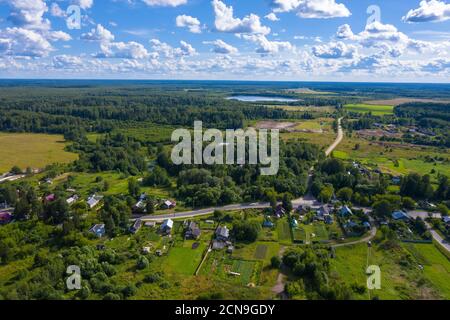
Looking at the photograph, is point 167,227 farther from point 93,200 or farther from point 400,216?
point 400,216

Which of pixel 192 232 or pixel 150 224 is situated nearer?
pixel 192 232

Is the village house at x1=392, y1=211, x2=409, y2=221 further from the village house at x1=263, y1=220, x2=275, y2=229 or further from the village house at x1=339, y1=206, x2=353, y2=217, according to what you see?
the village house at x1=263, y1=220, x2=275, y2=229

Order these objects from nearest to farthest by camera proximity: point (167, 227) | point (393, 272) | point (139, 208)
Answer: point (393, 272)
point (167, 227)
point (139, 208)

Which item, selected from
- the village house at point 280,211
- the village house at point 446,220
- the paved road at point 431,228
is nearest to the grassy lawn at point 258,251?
the village house at point 280,211

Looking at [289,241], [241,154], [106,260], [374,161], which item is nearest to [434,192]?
[374,161]

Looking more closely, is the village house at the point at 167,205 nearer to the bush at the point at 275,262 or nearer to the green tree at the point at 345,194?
the bush at the point at 275,262

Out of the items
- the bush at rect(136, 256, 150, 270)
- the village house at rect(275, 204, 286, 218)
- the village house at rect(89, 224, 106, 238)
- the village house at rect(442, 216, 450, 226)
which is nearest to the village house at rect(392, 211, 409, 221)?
the village house at rect(442, 216, 450, 226)

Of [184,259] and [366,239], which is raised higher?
[366,239]

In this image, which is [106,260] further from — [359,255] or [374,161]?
[374,161]

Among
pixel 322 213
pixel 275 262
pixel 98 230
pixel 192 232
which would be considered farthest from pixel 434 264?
pixel 98 230
